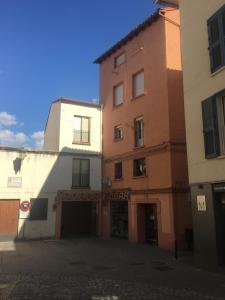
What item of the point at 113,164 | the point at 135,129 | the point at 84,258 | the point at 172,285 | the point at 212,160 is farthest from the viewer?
the point at 113,164

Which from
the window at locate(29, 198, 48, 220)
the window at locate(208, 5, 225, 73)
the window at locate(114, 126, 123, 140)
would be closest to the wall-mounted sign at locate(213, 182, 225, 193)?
the window at locate(208, 5, 225, 73)

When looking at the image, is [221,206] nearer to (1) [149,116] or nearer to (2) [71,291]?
(2) [71,291]

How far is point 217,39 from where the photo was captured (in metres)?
11.8

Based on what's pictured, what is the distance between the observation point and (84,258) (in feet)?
46.7

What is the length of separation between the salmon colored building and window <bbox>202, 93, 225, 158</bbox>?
219 inches

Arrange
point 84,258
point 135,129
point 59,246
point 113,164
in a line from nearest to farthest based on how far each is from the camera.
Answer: point 84,258 < point 59,246 < point 135,129 < point 113,164

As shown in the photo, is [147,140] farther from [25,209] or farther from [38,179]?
[25,209]

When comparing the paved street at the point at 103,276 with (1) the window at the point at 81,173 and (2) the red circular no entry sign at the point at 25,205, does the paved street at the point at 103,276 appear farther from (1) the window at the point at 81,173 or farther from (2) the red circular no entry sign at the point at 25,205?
(1) the window at the point at 81,173

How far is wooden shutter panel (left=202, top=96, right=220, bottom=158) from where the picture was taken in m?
11.4

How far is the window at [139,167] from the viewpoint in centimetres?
1988

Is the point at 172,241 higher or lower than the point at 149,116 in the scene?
lower

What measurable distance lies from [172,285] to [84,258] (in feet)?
18.5

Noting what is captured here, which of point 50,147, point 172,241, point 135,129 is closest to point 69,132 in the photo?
point 50,147

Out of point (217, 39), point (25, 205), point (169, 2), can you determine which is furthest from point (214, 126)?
point (25, 205)
